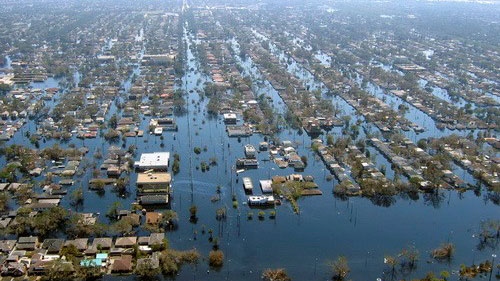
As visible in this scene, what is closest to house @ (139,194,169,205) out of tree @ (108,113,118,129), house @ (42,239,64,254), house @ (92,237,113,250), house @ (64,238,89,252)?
house @ (92,237,113,250)

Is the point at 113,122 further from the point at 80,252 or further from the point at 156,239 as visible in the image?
the point at 80,252

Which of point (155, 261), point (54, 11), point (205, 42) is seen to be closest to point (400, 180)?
point (155, 261)

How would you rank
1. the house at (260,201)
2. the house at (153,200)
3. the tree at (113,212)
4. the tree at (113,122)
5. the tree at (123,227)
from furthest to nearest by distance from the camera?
the tree at (113,122) → the house at (260,201) → the house at (153,200) → the tree at (113,212) → the tree at (123,227)

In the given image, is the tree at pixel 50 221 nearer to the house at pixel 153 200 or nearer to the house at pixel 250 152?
the house at pixel 153 200

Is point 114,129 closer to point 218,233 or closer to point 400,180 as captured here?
point 218,233

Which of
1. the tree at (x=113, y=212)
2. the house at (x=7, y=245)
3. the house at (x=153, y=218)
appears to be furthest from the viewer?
the tree at (x=113, y=212)

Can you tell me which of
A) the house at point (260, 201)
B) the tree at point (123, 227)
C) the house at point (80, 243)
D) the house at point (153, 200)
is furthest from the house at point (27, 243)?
the house at point (260, 201)
